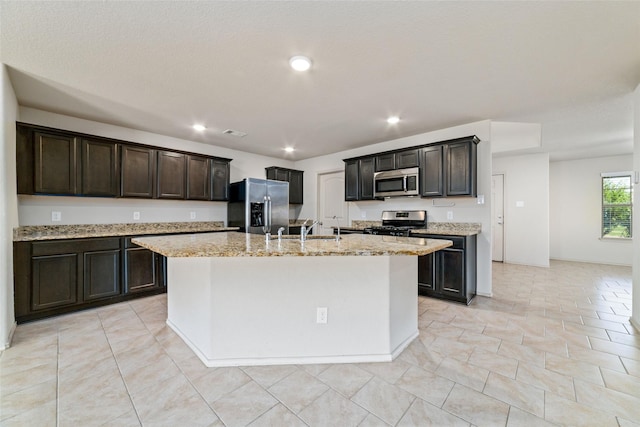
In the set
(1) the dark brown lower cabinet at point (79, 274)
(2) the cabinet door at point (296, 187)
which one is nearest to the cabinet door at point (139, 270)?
(1) the dark brown lower cabinet at point (79, 274)

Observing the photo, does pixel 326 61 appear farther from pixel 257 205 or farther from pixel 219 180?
pixel 219 180

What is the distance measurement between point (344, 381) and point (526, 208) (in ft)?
19.9

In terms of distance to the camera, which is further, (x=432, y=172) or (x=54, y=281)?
(x=432, y=172)

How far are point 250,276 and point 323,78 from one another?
1868 mm

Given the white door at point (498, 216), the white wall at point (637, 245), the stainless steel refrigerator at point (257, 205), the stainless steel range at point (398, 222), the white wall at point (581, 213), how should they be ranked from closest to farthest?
the white wall at point (637, 245)
the stainless steel range at point (398, 222)
the stainless steel refrigerator at point (257, 205)
the white wall at point (581, 213)
the white door at point (498, 216)

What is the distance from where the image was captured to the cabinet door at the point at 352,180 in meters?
5.01

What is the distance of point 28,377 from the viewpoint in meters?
1.97

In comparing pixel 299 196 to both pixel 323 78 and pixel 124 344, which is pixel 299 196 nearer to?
pixel 323 78

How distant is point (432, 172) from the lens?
4074 mm

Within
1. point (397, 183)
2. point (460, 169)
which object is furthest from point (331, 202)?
point (460, 169)

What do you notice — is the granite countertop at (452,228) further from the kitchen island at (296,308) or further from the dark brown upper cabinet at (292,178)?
the dark brown upper cabinet at (292,178)

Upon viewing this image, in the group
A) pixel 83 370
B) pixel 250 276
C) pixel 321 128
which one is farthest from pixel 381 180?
pixel 83 370

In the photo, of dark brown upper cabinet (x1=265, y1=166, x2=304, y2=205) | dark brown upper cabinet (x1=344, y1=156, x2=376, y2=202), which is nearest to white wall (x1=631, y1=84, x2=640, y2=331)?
dark brown upper cabinet (x1=344, y1=156, x2=376, y2=202)

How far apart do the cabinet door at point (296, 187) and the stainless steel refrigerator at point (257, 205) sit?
30.6 inches
